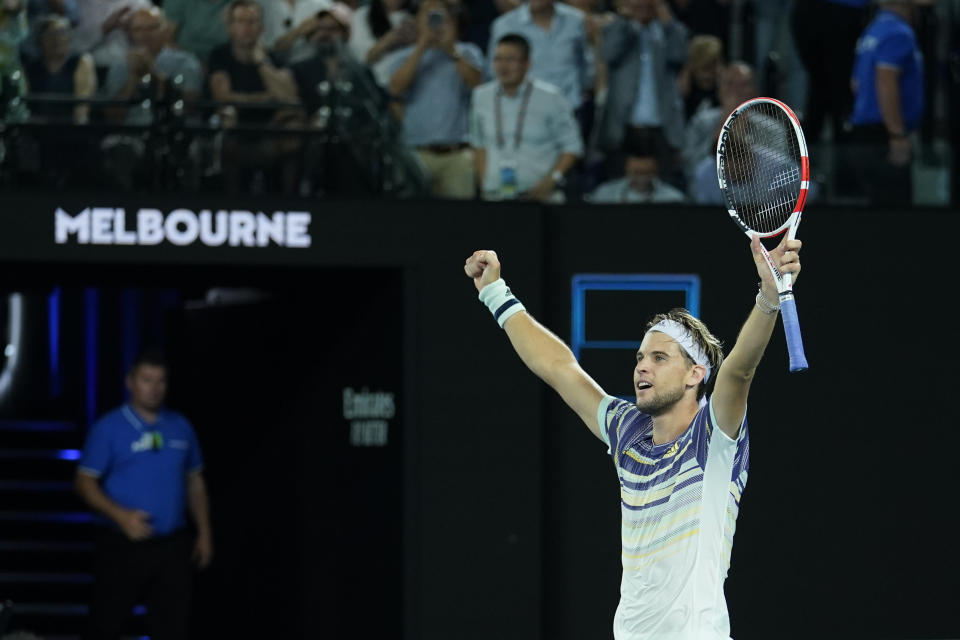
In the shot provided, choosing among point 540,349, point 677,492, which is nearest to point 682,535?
point 677,492

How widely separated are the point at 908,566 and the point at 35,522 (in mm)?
6236

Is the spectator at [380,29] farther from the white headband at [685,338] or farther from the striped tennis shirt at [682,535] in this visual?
the striped tennis shirt at [682,535]

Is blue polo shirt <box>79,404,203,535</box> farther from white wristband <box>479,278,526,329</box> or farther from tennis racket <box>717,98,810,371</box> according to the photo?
white wristband <box>479,278,526,329</box>

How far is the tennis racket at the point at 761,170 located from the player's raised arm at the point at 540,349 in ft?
2.25

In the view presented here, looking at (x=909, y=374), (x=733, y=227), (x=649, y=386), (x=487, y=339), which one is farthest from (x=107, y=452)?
(x=649, y=386)

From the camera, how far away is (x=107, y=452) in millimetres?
9180

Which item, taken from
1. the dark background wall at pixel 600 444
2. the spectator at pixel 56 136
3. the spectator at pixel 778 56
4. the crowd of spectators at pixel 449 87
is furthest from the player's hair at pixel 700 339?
the spectator at pixel 778 56

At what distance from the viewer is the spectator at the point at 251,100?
8625 millimetres

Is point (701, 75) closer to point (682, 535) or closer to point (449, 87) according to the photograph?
→ point (449, 87)

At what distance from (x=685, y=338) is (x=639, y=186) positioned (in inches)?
167

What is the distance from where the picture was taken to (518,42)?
8.95 metres

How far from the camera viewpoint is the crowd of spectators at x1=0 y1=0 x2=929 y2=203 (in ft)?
28.3

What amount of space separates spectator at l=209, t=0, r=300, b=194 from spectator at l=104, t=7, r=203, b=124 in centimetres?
12

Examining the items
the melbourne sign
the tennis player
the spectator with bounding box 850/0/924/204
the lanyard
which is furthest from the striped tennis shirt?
the spectator with bounding box 850/0/924/204
